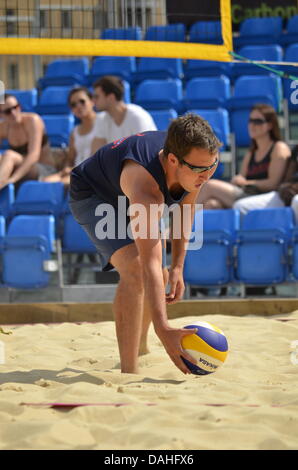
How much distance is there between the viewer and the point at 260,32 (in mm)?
10578

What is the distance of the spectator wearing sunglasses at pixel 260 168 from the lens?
7.35 meters

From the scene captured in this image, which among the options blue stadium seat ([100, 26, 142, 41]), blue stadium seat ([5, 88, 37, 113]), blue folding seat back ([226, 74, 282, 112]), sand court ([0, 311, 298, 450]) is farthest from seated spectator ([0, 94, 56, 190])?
sand court ([0, 311, 298, 450])

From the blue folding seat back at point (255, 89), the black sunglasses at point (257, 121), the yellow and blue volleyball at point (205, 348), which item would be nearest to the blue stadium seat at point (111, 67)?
the blue folding seat back at point (255, 89)

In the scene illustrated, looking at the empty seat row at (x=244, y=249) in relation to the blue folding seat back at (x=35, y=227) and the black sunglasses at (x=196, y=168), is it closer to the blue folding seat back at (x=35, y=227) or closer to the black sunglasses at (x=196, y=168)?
the blue folding seat back at (x=35, y=227)

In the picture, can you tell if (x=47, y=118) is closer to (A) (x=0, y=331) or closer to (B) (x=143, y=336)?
(A) (x=0, y=331)

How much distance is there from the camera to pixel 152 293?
11.8 ft

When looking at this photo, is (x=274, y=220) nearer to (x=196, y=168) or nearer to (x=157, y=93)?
(x=157, y=93)

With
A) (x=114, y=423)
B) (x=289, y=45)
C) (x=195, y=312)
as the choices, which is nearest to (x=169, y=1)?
(x=289, y=45)

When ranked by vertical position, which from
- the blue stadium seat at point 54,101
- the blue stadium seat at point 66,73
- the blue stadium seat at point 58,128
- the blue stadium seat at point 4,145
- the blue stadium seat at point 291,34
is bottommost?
the blue stadium seat at point 4,145

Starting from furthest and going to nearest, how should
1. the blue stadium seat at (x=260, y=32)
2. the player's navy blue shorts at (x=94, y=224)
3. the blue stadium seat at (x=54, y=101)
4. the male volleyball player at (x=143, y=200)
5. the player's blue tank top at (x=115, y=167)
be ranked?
the blue stadium seat at (x=260, y=32) < the blue stadium seat at (x=54, y=101) < the player's navy blue shorts at (x=94, y=224) < the player's blue tank top at (x=115, y=167) < the male volleyball player at (x=143, y=200)

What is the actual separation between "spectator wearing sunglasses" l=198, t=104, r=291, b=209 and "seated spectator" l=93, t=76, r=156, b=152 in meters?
0.89

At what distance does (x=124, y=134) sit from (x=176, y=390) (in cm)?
433

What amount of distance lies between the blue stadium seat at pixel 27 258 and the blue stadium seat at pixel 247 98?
9.19 ft

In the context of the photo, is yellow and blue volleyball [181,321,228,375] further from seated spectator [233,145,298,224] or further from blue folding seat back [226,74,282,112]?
blue folding seat back [226,74,282,112]
